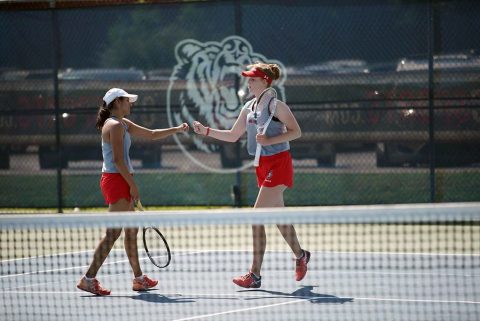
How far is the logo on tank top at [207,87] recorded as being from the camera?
12.3 metres

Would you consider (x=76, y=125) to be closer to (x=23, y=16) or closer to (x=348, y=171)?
(x=23, y=16)

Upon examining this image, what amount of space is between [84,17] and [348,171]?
3867 millimetres

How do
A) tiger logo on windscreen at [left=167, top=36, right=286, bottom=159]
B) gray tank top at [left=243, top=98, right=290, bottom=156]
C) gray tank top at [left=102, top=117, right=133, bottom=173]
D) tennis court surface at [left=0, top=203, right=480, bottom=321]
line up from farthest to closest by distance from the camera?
tiger logo on windscreen at [left=167, top=36, right=286, bottom=159] → gray tank top at [left=243, top=98, right=290, bottom=156] → gray tank top at [left=102, top=117, right=133, bottom=173] → tennis court surface at [left=0, top=203, right=480, bottom=321]

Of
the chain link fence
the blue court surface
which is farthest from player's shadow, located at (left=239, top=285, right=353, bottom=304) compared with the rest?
the chain link fence

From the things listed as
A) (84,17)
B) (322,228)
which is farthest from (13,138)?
(322,228)

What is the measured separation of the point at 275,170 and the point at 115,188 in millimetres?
1200

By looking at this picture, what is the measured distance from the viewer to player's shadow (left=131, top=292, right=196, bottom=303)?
7082mm

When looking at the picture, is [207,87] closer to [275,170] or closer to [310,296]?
[275,170]

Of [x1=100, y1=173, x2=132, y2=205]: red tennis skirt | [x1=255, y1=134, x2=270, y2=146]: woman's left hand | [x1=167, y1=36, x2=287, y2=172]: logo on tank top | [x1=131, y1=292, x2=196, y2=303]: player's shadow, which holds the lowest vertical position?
[x1=131, y1=292, x2=196, y2=303]: player's shadow

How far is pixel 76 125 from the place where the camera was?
1266 centimetres

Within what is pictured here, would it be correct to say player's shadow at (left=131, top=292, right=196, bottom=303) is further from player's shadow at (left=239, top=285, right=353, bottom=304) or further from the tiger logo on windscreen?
the tiger logo on windscreen

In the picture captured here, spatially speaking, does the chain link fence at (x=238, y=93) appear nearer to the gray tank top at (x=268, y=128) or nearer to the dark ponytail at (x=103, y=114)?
the gray tank top at (x=268, y=128)

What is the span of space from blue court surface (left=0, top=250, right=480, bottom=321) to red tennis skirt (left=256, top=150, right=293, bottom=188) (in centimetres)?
80

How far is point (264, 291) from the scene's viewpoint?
24.3 ft
